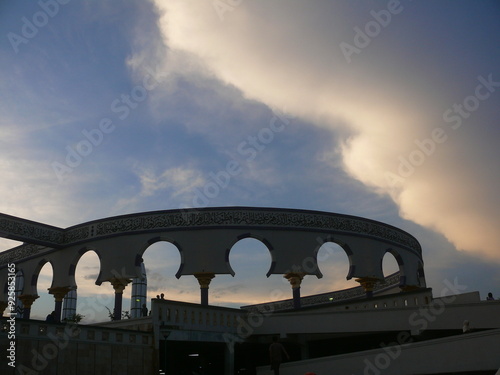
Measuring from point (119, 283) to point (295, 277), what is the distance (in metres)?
7.44

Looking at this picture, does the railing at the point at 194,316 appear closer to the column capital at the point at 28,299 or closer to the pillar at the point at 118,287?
the pillar at the point at 118,287

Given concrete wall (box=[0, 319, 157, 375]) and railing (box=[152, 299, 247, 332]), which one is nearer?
concrete wall (box=[0, 319, 157, 375])

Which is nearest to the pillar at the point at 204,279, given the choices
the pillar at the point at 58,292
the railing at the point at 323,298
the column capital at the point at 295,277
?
the column capital at the point at 295,277

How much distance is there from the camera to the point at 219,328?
16.3 m

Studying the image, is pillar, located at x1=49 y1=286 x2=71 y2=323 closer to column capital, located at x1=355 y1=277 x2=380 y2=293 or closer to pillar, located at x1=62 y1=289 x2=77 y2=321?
column capital, located at x1=355 y1=277 x2=380 y2=293

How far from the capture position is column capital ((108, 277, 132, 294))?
2169cm

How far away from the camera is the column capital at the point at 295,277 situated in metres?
21.4

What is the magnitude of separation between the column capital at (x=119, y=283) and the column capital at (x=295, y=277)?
22.2ft

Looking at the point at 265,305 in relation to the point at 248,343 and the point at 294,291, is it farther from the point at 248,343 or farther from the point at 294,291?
the point at 248,343

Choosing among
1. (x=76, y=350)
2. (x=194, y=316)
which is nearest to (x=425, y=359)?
(x=194, y=316)

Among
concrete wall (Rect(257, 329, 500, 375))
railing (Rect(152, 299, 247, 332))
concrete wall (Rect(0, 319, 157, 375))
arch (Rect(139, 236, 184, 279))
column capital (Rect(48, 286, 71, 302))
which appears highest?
arch (Rect(139, 236, 184, 279))

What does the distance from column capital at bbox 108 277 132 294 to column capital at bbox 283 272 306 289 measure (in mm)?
6756

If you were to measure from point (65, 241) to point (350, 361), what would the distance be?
15.9m

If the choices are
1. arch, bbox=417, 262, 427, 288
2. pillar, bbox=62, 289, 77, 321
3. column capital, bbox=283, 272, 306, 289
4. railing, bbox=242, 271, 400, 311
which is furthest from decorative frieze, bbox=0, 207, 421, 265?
pillar, bbox=62, 289, 77, 321
